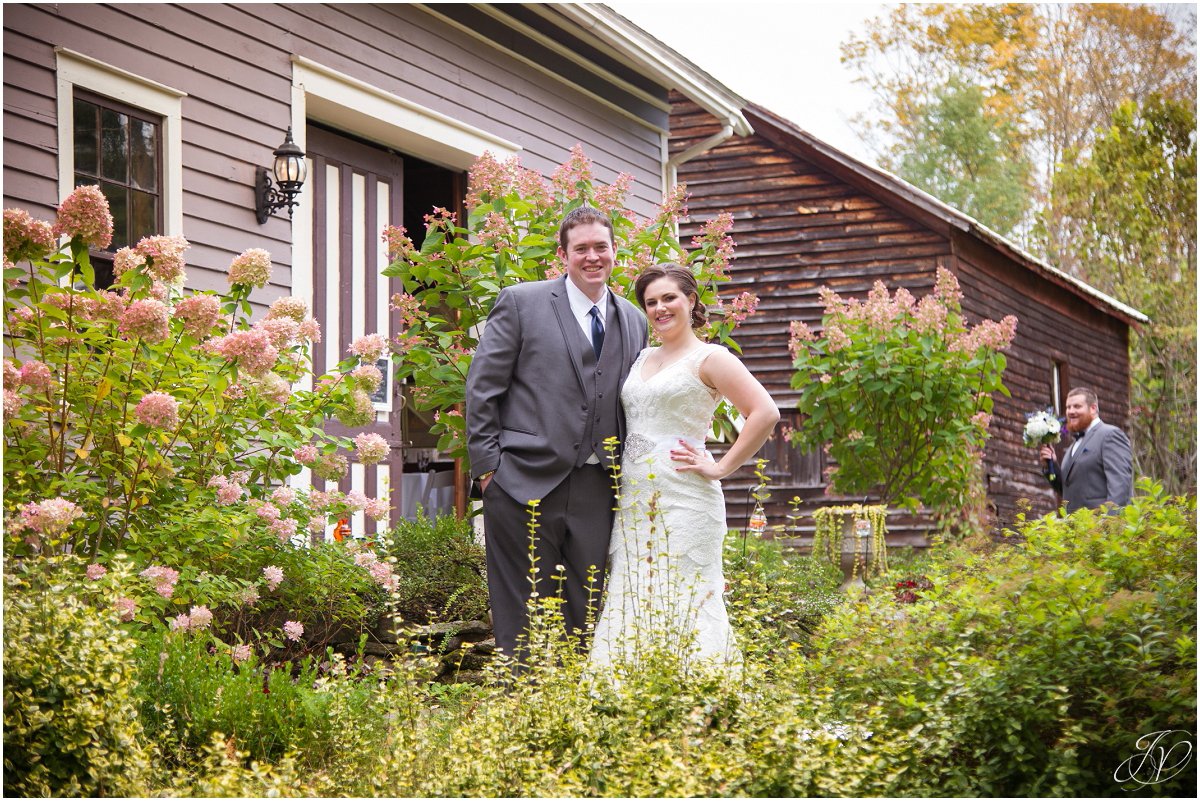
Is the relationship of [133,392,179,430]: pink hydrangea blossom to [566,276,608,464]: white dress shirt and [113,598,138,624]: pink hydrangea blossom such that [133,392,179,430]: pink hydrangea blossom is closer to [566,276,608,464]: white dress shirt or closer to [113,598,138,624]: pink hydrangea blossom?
[113,598,138,624]: pink hydrangea blossom

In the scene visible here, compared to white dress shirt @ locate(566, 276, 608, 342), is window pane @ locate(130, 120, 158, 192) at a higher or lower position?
higher

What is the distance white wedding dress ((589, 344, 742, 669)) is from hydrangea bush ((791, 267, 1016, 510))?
5465mm

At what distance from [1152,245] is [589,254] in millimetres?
23318

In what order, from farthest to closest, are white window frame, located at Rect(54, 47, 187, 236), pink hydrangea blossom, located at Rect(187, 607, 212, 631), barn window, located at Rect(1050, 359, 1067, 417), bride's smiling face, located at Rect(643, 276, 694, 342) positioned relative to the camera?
barn window, located at Rect(1050, 359, 1067, 417) < white window frame, located at Rect(54, 47, 187, 236) < bride's smiling face, located at Rect(643, 276, 694, 342) < pink hydrangea blossom, located at Rect(187, 607, 212, 631)

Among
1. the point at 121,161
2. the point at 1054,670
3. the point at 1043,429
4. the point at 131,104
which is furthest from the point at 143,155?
the point at 1043,429

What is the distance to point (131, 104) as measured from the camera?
6055 millimetres

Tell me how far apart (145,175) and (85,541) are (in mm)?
2384

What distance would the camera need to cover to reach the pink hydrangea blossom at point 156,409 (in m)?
4.11

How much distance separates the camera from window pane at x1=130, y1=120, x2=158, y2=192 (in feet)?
20.2

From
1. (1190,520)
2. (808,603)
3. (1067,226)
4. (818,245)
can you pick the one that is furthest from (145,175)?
(1067,226)

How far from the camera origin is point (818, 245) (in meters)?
15.2

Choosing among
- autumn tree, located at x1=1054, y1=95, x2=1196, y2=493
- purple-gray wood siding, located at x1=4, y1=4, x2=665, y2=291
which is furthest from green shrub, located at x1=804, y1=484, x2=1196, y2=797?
autumn tree, located at x1=1054, y1=95, x2=1196, y2=493

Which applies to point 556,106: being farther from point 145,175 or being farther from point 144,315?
point 144,315

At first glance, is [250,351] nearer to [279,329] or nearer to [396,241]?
[279,329]
